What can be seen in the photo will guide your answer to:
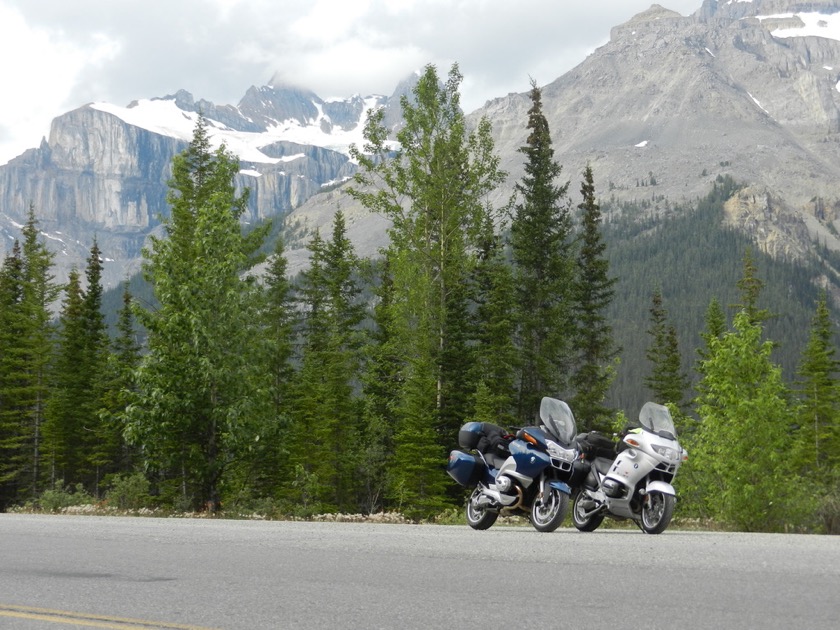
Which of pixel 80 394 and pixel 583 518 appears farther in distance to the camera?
pixel 80 394

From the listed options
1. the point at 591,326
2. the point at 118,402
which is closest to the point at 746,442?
→ the point at 591,326

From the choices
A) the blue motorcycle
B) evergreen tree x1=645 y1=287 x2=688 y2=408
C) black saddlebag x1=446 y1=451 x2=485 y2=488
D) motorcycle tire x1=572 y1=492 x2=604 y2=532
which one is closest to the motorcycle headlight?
the blue motorcycle

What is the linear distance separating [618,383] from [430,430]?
167 meters

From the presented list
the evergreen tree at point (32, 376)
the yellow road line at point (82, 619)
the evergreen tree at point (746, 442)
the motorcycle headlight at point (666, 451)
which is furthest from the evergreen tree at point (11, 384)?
the yellow road line at point (82, 619)

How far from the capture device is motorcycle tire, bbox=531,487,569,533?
37.0ft

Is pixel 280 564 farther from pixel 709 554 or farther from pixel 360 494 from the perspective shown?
pixel 360 494

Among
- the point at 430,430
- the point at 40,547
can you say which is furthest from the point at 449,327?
the point at 40,547

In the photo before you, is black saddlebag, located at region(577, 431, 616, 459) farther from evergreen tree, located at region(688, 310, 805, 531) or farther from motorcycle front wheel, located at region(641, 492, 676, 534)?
evergreen tree, located at region(688, 310, 805, 531)

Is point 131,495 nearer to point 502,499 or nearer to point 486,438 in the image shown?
point 486,438

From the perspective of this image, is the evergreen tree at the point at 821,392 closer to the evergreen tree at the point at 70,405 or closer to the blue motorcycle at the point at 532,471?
the evergreen tree at the point at 70,405

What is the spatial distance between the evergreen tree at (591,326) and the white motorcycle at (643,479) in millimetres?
33283

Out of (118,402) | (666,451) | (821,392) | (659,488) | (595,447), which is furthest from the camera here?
(821,392)

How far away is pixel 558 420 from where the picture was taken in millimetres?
11891

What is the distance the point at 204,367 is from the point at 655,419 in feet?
45.2
